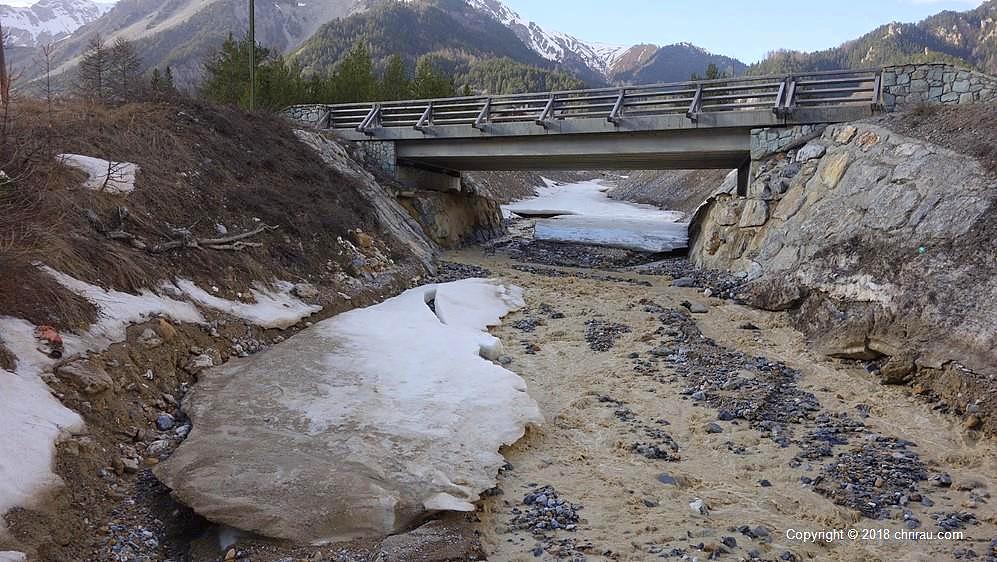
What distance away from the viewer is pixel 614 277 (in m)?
19.9

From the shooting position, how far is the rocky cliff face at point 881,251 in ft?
30.9

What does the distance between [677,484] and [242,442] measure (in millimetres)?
4840

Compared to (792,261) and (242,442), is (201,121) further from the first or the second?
(792,261)

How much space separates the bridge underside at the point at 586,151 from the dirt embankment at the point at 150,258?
4945 millimetres

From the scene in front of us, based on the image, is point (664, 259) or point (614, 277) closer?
point (614, 277)

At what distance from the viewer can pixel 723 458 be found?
732cm

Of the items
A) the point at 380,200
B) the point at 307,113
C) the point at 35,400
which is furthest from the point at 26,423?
the point at 307,113

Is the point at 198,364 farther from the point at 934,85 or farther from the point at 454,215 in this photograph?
the point at 454,215

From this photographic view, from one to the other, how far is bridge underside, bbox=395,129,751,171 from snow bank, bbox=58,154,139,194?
43.2 feet

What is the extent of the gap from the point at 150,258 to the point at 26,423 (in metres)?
5.00

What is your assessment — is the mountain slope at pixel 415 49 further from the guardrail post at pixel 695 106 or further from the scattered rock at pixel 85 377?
the scattered rock at pixel 85 377

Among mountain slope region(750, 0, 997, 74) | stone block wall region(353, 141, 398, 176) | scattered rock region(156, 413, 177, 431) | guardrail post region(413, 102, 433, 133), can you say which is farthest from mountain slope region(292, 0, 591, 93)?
scattered rock region(156, 413, 177, 431)

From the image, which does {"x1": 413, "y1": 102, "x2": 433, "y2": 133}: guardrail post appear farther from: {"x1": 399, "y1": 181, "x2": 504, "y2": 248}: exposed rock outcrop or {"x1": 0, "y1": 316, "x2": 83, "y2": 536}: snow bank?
{"x1": 0, "y1": 316, "x2": 83, "y2": 536}: snow bank

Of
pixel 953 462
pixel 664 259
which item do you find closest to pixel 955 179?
pixel 953 462
